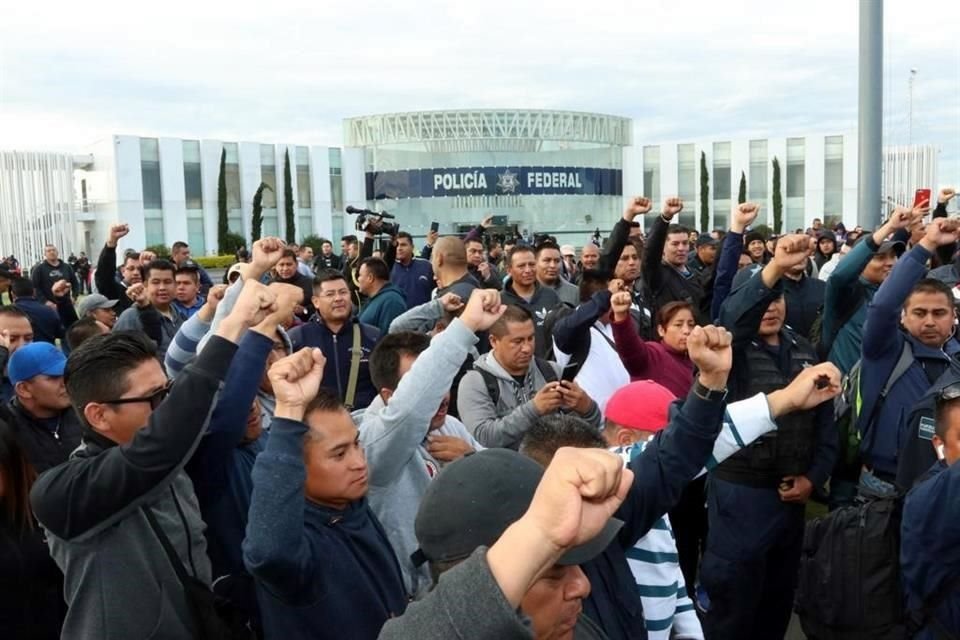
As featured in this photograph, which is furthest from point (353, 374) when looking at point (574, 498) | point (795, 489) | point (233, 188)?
point (233, 188)

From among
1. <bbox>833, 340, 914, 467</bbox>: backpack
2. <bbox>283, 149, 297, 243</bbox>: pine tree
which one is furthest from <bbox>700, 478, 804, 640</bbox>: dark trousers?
<bbox>283, 149, 297, 243</bbox>: pine tree

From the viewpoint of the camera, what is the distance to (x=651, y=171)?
160ft

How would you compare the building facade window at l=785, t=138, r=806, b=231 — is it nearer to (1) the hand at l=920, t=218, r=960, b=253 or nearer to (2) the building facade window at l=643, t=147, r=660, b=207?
(2) the building facade window at l=643, t=147, r=660, b=207

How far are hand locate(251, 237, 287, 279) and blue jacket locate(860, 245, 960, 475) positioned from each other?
9.22 ft

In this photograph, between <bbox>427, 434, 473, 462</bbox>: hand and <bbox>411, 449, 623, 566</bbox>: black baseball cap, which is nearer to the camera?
<bbox>411, 449, 623, 566</bbox>: black baseball cap

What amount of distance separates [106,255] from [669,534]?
6733 mm

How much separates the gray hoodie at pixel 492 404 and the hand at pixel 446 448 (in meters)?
0.44

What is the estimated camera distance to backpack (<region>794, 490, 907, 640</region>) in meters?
3.25

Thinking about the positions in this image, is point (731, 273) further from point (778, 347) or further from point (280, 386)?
point (280, 386)

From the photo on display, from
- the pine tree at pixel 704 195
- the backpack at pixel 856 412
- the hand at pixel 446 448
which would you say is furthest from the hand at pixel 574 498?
the pine tree at pixel 704 195

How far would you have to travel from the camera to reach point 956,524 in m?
2.33

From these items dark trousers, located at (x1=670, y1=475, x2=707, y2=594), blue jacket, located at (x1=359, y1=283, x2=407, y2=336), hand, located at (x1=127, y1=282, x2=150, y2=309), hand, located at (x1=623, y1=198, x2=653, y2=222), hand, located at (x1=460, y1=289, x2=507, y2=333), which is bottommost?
dark trousers, located at (x1=670, y1=475, x2=707, y2=594)

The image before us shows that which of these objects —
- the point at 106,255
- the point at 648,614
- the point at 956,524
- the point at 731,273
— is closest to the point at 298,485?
the point at 648,614

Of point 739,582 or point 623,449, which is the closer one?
point 623,449
